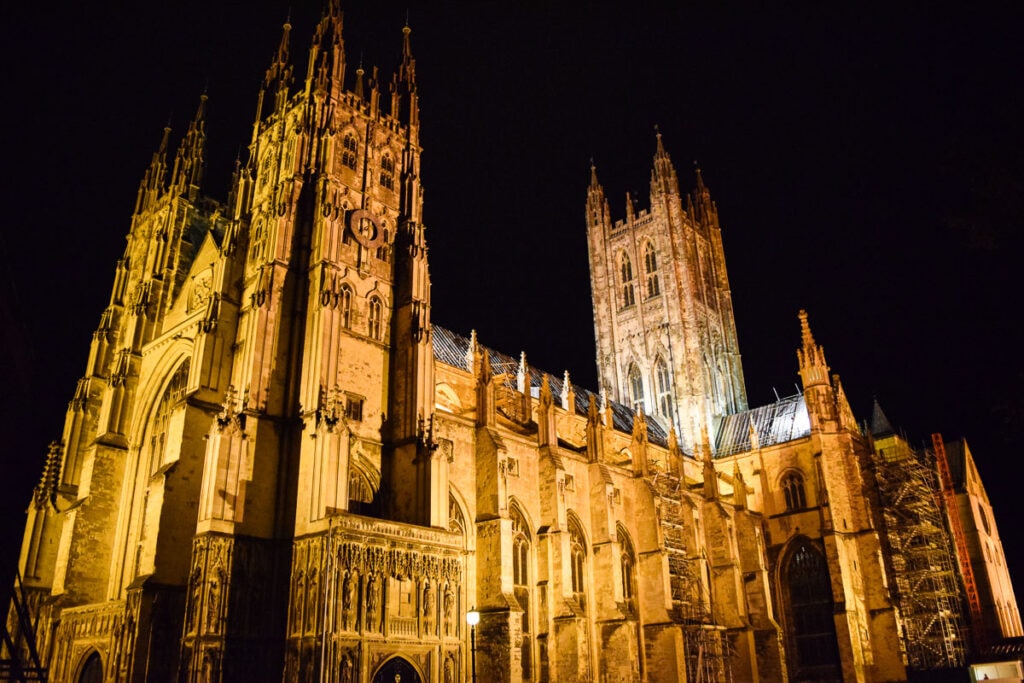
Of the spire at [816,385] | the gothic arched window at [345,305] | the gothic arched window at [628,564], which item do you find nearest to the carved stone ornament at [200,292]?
the gothic arched window at [345,305]

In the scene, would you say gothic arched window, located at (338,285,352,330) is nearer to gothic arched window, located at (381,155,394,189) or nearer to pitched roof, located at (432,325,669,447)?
gothic arched window, located at (381,155,394,189)

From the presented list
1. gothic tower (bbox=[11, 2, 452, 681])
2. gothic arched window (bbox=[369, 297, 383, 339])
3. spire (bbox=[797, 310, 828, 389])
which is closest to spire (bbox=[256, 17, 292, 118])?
gothic tower (bbox=[11, 2, 452, 681])

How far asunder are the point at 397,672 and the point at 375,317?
13.4 metres

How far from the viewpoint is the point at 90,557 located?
3011 cm

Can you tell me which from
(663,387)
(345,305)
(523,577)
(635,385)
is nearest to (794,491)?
(663,387)

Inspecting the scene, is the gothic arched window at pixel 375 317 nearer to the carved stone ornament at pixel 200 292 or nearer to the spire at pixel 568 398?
the carved stone ornament at pixel 200 292

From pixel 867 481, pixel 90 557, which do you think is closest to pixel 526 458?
pixel 90 557

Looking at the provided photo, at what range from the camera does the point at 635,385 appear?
63750mm

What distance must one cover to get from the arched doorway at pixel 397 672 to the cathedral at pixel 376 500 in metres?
0.08

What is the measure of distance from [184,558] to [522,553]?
1379 centimetres

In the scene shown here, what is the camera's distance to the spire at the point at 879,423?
205ft

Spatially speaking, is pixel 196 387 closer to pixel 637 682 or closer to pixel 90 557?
pixel 90 557

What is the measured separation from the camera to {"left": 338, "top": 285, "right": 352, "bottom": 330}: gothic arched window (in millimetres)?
29694

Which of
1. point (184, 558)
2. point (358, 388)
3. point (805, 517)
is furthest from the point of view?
point (805, 517)
